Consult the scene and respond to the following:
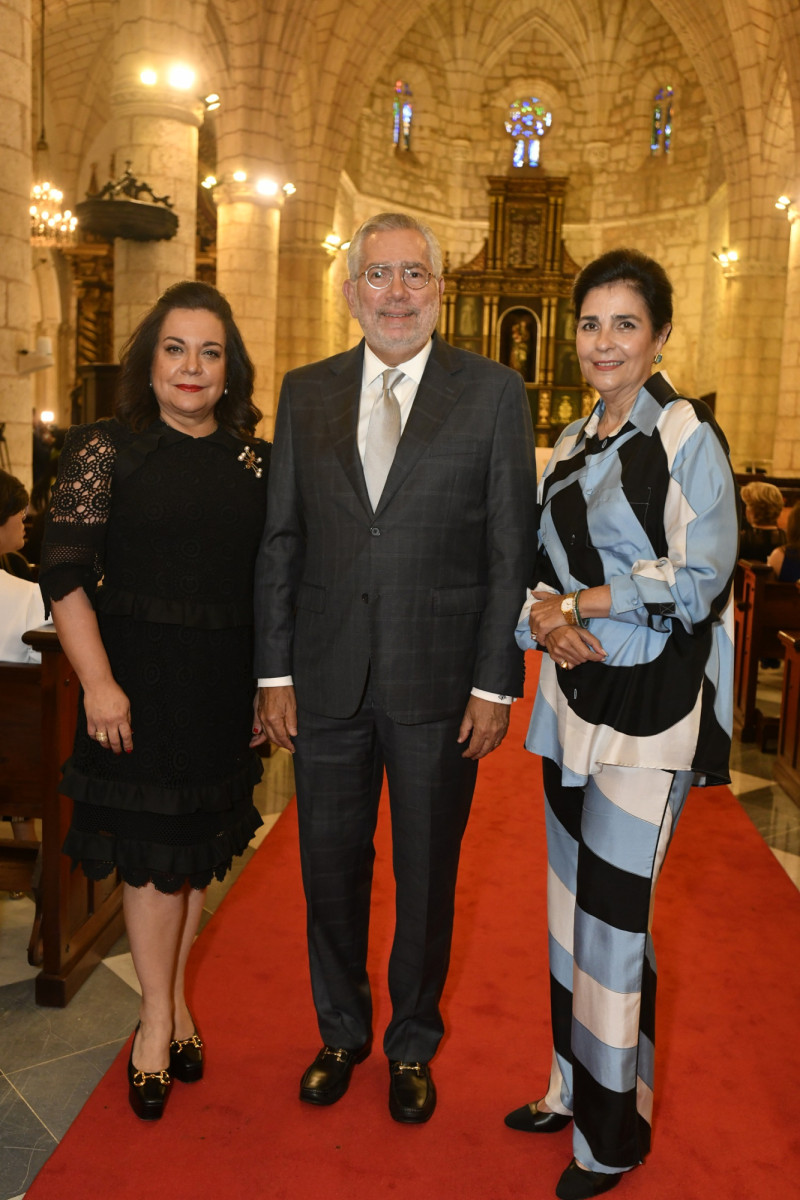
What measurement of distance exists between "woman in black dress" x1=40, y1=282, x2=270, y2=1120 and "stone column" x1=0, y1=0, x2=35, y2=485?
486cm

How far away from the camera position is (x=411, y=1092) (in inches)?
94.6

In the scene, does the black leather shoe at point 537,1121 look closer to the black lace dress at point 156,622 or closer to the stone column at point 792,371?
the black lace dress at point 156,622

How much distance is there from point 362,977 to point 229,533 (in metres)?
1.15

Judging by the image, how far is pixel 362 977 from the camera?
253cm

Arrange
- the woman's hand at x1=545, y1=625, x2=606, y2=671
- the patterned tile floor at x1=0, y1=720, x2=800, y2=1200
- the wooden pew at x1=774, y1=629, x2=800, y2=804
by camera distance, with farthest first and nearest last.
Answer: the wooden pew at x1=774, y1=629, x2=800, y2=804, the patterned tile floor at x1=0, y1=720, x2=800, y2=1200, the woman's hand at x1=545, y1=625, x2=606, y2=671

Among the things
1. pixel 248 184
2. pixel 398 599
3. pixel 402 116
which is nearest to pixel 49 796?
pixel 398 599

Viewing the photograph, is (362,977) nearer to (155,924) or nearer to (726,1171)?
(155,924)

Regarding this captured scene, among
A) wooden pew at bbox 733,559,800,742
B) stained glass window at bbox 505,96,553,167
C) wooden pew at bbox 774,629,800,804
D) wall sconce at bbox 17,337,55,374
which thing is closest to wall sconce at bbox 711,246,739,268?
stained glass window at bbox 505,96,553,167

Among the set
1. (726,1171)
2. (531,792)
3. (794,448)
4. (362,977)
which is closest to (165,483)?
(362,977)

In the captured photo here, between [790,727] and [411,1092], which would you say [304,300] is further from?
[411,1092]

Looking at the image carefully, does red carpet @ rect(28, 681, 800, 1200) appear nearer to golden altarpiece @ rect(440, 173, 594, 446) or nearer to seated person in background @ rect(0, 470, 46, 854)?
seated person in background @ rect(0, 470, 46, 854)

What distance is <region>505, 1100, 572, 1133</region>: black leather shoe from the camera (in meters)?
2.37

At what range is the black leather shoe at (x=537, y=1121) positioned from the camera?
2.37 meters

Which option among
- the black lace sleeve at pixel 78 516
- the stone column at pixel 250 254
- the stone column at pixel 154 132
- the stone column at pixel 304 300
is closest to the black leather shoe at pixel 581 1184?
the black lace sleeve at pixel 78 516
